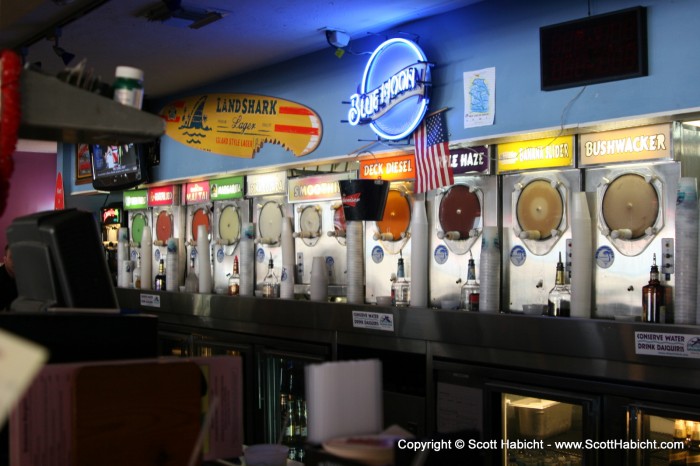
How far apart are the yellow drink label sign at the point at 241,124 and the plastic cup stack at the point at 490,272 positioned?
1679 millimetres

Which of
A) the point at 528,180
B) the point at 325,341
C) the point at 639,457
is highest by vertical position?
the point at 528,180

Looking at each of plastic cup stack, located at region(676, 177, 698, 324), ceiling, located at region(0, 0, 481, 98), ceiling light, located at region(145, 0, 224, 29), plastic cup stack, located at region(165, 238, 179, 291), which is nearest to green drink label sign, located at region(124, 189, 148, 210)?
plastic cup stack, located at region(165, 238, 179, 291)

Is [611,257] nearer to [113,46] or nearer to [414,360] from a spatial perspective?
[414,360]

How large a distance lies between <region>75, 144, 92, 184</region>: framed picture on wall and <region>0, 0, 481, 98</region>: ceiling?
7.59 feet

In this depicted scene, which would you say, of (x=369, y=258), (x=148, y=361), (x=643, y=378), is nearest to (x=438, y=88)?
(x=369, y=258)

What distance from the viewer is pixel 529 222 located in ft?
13.7

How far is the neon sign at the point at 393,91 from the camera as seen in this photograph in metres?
4.48

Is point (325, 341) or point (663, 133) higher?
point (663, 133)

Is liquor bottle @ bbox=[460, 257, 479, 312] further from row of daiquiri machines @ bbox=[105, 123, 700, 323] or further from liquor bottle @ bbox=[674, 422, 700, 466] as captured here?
liquor bottle @ bbox=[674, 422, 700, 466]


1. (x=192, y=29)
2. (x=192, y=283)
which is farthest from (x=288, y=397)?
(x=192, y=29)

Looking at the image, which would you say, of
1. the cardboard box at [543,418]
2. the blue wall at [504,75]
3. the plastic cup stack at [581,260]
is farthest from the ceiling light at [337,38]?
the cardboard box at [543,418]

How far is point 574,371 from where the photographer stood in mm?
3553

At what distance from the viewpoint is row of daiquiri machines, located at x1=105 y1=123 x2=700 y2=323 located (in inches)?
143

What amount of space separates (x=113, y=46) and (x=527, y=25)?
287cm
